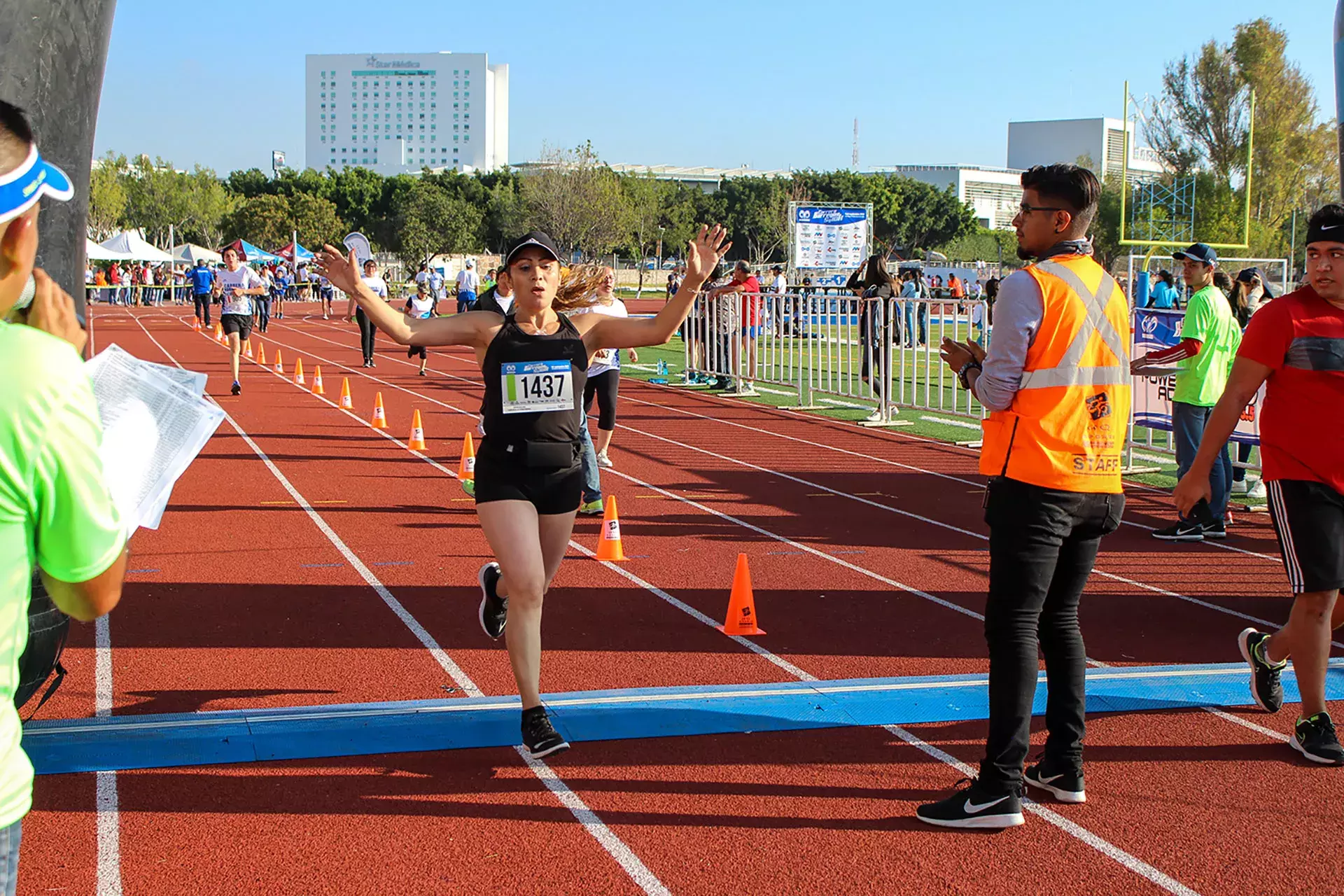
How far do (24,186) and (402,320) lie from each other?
3166 mm

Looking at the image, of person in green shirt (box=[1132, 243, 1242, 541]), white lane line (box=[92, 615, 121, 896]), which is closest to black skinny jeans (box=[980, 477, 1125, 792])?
white lane line (box=[92, 615, 121, 896])

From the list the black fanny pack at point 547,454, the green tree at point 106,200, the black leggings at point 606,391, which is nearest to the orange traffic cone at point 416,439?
the black leggings at point 606,391

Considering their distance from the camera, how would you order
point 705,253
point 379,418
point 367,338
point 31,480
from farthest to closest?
point 367,338
point 379,418
point 705,253
point 31,480

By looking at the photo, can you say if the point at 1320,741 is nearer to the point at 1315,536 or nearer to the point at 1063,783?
the point at 1315,536

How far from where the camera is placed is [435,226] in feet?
274

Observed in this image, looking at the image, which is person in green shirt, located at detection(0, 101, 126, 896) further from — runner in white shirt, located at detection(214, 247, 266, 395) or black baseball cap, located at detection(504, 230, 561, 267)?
runner in white shirt, located at detection(214, 247, 266, 395)

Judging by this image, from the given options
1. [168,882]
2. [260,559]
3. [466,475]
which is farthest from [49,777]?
[466,475]

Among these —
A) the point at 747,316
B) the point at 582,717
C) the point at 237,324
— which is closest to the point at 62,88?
the point at 582,717

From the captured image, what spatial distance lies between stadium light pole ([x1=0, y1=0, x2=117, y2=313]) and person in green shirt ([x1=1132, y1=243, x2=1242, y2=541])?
7263mm

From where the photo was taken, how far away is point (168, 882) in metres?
3.83

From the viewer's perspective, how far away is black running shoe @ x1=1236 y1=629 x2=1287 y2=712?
5387 millimetres

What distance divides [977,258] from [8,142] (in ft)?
367

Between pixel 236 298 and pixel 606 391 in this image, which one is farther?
pixel 236 298

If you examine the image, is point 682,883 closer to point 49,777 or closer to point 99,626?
point 49,777
